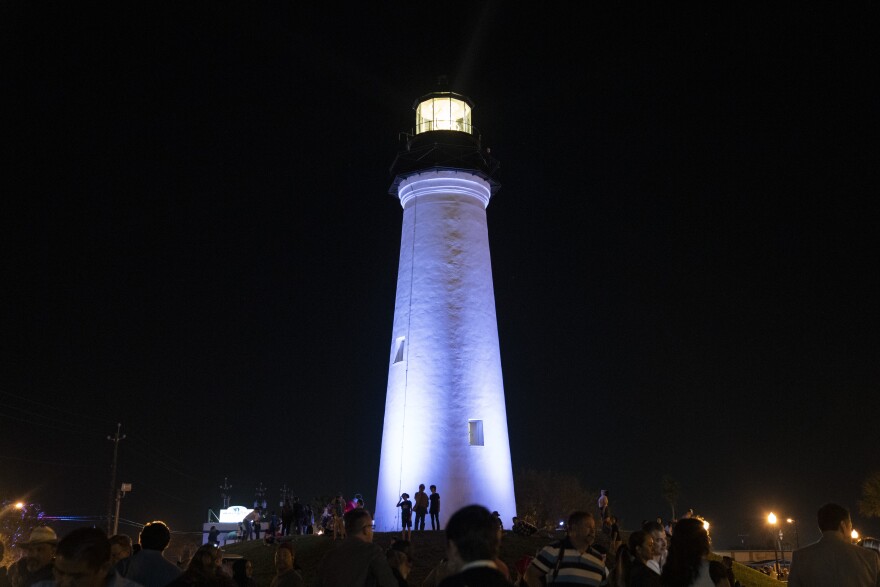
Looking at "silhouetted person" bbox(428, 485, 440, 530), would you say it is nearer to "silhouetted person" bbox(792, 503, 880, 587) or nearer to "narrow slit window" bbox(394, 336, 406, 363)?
"narrow slit window" bbox(394, 336, 406, 363)

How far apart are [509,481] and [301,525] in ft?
23.8

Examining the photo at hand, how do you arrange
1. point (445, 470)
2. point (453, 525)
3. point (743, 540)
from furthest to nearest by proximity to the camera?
point (743, 540) → point (445, 470) → point (453, 525)

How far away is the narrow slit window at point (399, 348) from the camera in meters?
30.0

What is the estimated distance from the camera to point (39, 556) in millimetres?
7812

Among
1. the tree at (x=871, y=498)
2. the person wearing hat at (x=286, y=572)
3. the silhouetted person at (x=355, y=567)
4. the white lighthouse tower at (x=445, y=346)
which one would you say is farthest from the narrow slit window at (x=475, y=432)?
the tree at (x=871, y=498)

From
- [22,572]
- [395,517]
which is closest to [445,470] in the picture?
[395,517]

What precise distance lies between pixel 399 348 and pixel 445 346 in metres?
1.93

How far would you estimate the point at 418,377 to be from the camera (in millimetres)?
28891

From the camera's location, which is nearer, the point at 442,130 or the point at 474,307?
the point at 474,307

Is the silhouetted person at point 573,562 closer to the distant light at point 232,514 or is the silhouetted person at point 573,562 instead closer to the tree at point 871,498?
the tree at point 871,498

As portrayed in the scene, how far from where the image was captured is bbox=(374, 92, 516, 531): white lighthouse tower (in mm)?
28203

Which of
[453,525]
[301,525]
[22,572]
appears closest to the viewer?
[453,525]

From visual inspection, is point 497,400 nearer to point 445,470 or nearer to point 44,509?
point 445,470

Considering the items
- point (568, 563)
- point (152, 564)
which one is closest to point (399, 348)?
point (152, 564)
